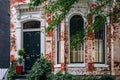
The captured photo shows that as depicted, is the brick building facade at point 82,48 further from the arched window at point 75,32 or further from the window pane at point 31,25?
the window pane at point 31,25

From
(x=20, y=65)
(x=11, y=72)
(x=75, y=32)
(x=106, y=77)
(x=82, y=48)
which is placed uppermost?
(x=75, y=32)

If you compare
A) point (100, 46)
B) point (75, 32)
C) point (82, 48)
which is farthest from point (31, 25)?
point (100, 46)

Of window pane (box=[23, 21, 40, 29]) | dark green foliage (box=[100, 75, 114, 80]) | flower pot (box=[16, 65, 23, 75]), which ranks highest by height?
window pane (box=[23, 21, 40, 29])

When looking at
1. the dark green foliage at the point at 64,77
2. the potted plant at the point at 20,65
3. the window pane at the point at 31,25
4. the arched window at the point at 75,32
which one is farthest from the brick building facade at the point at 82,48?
the potted plant at the point at 20,65

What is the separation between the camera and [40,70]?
22.4 meters

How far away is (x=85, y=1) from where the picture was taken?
2175 centimetres

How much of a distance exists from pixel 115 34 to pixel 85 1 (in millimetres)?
2290

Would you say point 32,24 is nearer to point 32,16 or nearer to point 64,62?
point 32,16

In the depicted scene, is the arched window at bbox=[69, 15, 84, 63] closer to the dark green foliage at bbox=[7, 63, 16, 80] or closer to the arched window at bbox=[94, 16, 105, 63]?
the arched window at bbox=[94, 16, 105, 63]

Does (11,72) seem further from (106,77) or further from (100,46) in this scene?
(106,77)

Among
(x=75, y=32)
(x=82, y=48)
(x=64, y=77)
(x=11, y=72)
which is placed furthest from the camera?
(x=11, y=72)

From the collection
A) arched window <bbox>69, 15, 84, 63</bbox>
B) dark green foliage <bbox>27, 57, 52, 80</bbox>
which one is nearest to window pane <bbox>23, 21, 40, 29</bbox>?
dark green foliage <bbox>27, 57, 52, 80</bbox>

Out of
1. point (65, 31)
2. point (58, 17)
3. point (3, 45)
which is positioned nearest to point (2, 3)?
point (3, 45)

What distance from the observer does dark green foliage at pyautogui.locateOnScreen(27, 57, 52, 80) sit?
73.2 ft
